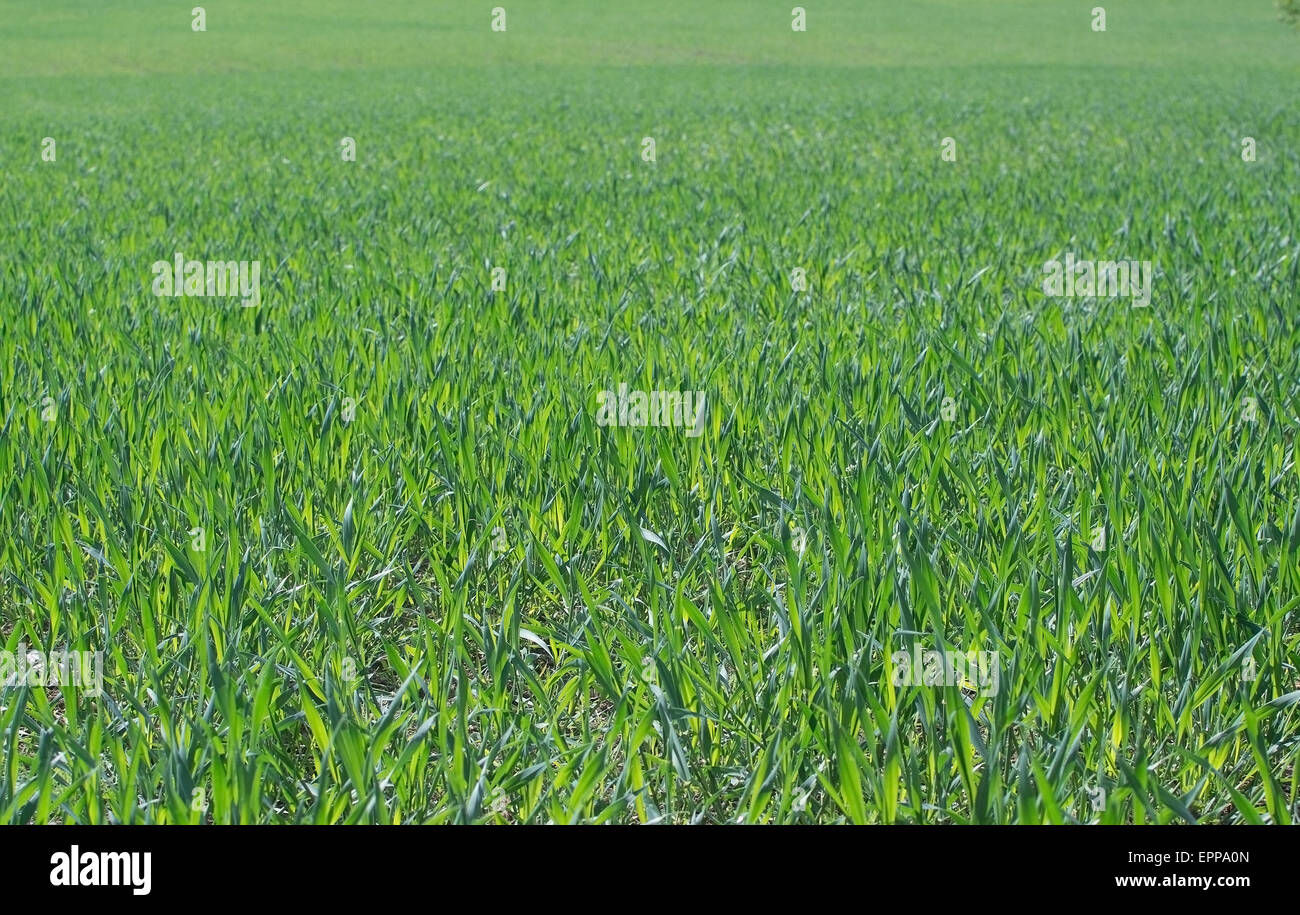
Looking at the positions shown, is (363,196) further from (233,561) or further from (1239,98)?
(1239,98)

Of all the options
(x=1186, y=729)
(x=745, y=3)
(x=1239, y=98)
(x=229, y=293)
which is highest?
(x=745, y=3)

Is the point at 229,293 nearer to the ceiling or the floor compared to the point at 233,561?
nearer to the ceiling

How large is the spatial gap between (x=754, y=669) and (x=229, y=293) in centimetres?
453

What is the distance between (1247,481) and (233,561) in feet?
8.13

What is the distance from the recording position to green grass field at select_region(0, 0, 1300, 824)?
2.17 metres

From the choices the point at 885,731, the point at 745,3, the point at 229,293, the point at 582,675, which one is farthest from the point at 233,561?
the point at 745,3

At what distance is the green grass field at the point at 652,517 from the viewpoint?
2166 millimetres

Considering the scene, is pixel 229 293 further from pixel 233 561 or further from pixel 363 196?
pixel 363 196

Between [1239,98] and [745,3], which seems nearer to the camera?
[1239,98]

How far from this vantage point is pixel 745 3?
57.8 metres

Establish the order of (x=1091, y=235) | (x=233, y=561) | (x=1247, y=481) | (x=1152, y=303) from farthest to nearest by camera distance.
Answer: (x=1091, y=235)
(x=1152, y=303)
(x=1247, y=481)
(x=233, y=561)

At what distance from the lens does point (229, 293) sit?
617 centimetres

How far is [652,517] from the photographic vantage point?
3416mm

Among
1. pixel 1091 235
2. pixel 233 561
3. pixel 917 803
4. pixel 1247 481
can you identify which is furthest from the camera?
pixel 1091 235
